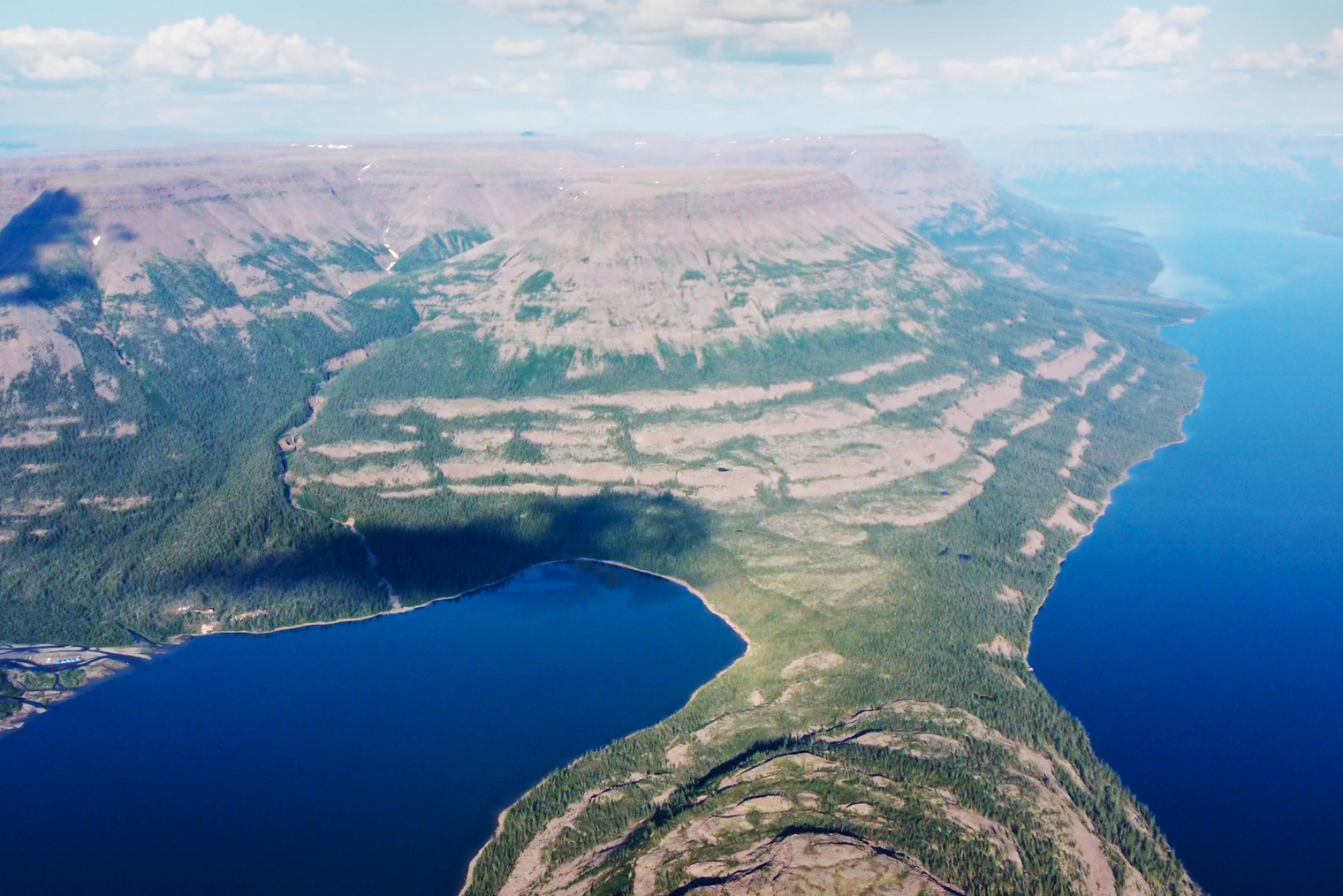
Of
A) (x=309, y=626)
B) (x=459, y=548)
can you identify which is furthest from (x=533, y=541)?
(x=309, y=626)

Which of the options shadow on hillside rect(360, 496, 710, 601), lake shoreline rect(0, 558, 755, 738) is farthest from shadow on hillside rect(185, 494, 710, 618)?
lake shoreline rect(0, 558, 755, 738)

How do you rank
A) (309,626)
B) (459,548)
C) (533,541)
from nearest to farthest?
(309,626) < (459,548) < (533,541)

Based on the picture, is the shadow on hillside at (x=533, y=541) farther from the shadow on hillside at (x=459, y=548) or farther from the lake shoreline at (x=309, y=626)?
the lake shoreline at (x=309, y=626)

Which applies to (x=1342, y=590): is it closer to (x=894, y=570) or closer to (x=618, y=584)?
(x=894, y=570)

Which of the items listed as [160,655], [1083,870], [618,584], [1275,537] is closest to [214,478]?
[160,655]

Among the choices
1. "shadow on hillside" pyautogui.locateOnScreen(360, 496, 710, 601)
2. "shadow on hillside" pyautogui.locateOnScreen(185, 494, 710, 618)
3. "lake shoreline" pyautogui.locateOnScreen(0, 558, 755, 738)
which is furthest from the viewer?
"shadow on hillside" pyautogui.locateOnScreen(360, 496, 710, 601)

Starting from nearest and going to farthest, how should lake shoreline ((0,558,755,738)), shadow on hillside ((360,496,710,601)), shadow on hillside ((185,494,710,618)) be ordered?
lake shoreline ((0,558,755,738)) → shadow on hillside ((185,494,710,618)) → shadow on hillside ((360,496,710,601))

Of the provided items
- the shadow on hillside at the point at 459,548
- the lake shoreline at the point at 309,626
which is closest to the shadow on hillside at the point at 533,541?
the shadow on hillside at the point at 459,548

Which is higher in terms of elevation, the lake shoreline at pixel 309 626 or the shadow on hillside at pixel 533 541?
the shadow on hillside at pixel 533 541

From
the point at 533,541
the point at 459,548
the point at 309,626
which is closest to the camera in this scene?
the point at 309,626

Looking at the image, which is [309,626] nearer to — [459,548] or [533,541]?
[459,548]

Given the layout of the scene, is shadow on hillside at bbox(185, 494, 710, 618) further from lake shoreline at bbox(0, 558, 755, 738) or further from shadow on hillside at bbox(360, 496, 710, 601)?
lake shoreline at bbox(0, 558, 755, 738)
